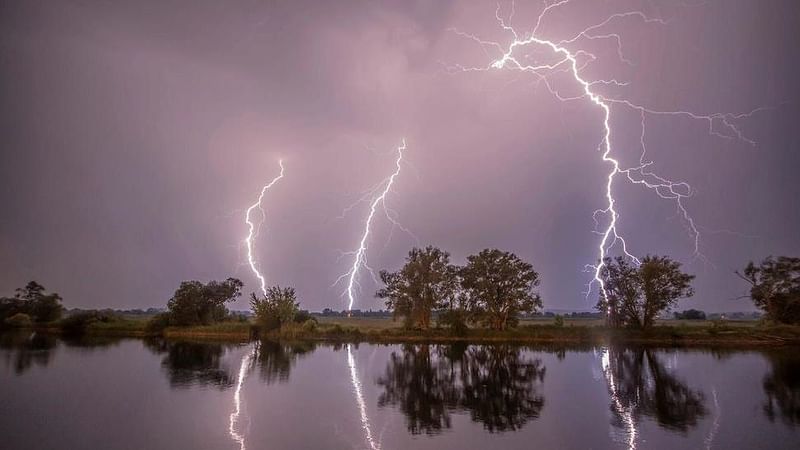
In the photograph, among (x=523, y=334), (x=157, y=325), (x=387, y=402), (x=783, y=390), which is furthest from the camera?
(x=157, y=325)

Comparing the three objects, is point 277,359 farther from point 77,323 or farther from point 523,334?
point 77,323

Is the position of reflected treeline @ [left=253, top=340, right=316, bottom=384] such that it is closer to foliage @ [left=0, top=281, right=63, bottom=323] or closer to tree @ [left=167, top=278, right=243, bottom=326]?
tree @ [left=167, top=278, right=243, bottom=326]

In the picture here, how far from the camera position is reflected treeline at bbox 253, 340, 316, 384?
826 inches

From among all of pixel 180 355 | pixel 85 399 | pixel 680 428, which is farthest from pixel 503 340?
pixel 85 399

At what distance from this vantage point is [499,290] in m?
A: 45.1

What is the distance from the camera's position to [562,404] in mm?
15961

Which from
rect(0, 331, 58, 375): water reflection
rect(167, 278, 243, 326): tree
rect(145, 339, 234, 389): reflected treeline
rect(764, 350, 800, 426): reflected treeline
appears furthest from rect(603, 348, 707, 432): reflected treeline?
rect(167, 278, 243, 326): tree

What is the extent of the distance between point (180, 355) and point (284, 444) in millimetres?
21191

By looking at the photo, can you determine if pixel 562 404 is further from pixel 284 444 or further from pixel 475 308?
pixel 475 308

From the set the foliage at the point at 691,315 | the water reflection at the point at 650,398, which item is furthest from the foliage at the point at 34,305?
the foliage at the point at 691,315

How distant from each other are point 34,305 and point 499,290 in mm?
54938

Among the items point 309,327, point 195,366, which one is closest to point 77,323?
point 309,327

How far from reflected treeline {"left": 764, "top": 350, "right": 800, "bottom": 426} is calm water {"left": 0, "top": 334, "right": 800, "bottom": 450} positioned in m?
0.06

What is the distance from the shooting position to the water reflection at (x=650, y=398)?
44.5ft
